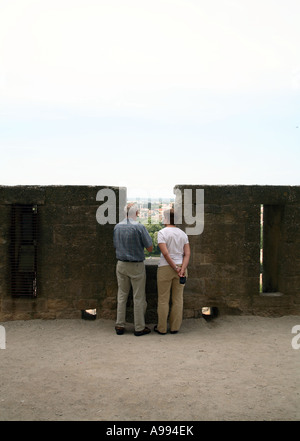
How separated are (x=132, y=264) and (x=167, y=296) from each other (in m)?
0.66

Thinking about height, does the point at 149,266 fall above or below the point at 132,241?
below

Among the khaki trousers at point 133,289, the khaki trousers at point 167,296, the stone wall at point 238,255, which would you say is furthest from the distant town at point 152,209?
the khaki trousers at point 167,296

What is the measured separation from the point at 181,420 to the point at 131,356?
156 cm

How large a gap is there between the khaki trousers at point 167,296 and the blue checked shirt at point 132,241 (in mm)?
373

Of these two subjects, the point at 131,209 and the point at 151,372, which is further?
the point at 131,209

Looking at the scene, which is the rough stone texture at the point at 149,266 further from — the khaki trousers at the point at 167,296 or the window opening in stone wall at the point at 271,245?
the khaki trousers at the point at 167,296

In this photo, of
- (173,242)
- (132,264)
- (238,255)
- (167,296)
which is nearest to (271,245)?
(238,255)

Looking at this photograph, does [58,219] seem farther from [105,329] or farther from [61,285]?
[105,329]

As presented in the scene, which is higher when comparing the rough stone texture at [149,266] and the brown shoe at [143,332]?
the rough stone texture at [149,266]

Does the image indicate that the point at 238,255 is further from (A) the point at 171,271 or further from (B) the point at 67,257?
(B) the point at 67,257

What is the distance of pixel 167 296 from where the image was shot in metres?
5.36

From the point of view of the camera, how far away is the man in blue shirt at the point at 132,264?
528 cm

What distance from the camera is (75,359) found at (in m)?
4.49
